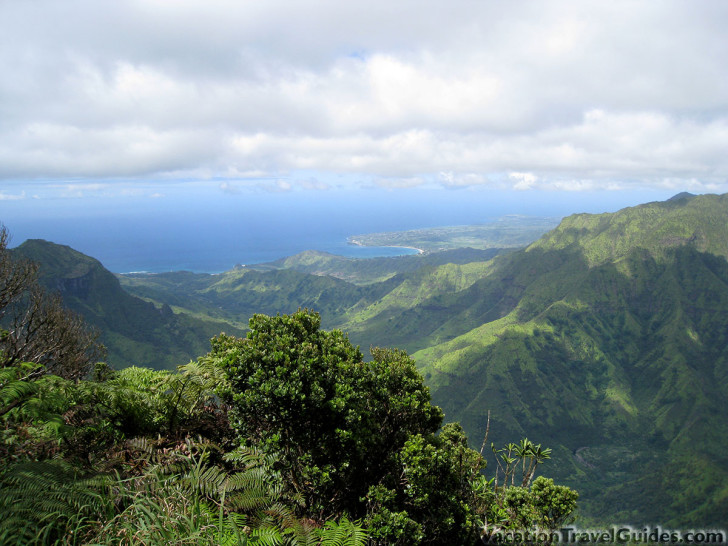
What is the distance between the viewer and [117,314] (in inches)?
6634

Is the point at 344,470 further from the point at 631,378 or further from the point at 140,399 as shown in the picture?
the point at 631,378

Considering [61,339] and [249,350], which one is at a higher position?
[249,350]

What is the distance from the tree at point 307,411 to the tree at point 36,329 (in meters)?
13.5

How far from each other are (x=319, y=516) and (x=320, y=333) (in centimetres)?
572

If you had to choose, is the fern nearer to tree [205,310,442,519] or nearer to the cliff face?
tree [205,310,442,519]

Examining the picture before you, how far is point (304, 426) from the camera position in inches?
445

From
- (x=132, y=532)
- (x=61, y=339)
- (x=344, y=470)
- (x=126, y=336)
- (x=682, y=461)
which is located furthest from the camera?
(x=126, y=336)

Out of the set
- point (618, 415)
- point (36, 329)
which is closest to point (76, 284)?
point (36, 329)

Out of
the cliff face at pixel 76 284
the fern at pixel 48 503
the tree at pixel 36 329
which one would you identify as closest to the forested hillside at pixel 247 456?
the fern at pixel 48 503

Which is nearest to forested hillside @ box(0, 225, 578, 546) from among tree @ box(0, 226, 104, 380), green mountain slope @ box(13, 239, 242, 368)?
tree @ box(0, 226, 104, 380)

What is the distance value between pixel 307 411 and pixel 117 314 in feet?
624

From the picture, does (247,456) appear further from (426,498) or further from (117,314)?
(117,314)

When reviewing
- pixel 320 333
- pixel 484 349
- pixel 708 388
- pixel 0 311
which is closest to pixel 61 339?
pixel 0 311

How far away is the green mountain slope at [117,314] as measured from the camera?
14675 cm
